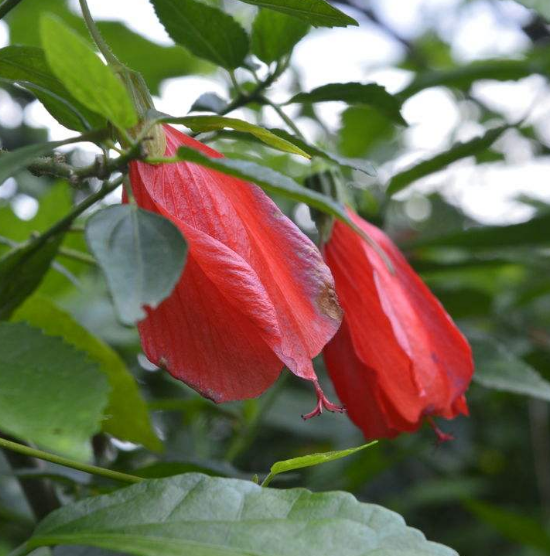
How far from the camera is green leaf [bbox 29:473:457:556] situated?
1.40 feet

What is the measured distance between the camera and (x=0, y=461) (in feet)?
2.58

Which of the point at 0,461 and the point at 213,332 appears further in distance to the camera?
the point at 0,461

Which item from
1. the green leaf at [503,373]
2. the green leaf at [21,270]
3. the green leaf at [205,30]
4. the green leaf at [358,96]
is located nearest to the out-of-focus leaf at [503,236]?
the green leaf at [503,373]

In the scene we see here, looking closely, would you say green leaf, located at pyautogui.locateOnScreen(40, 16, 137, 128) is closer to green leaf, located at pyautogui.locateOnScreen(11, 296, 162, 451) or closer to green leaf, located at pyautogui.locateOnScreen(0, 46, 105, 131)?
green leaf, located at pyautogui.locateOnScreen(0, 46, 105, 131)

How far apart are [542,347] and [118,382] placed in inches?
25.5

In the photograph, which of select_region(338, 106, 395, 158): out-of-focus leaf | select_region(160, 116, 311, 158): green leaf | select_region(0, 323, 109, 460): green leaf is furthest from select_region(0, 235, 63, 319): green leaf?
select_region(338, 106, 395, 158): out-of-focus leaf

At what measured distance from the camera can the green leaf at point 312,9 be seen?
493 millimetres

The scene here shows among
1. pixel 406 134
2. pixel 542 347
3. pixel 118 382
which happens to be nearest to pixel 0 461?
pixel 118 382

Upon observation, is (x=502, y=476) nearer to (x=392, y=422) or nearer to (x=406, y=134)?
(x=406, y=134)

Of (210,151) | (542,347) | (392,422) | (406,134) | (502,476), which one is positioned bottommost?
(502,476)

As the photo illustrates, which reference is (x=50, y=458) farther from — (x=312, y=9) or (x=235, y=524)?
(x=312, y=9)

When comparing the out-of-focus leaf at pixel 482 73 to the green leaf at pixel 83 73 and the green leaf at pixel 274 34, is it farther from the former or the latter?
the green leaf at pixel 83 73

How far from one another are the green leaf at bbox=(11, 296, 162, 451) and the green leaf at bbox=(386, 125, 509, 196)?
36 cm

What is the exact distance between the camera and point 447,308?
3.29ft
